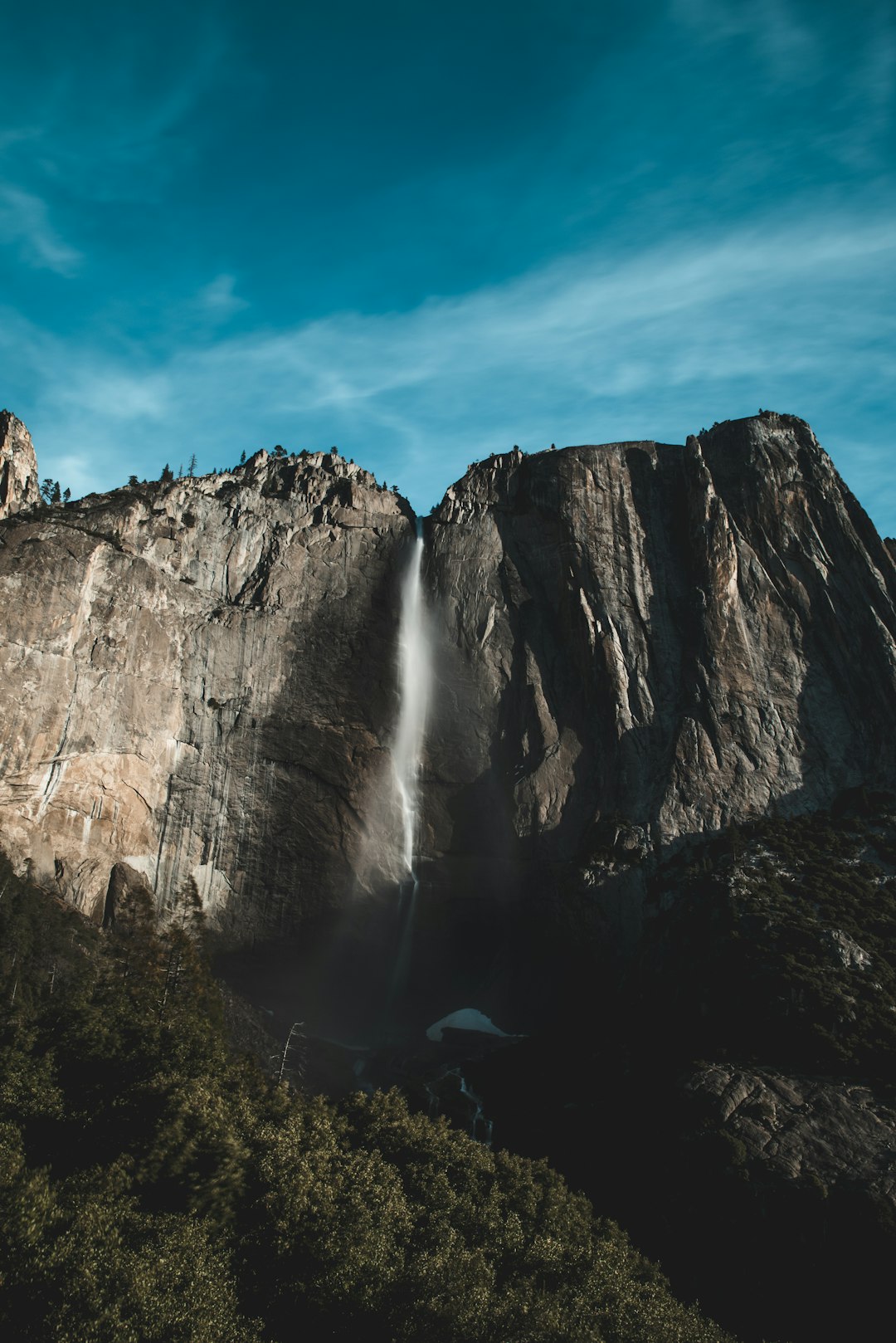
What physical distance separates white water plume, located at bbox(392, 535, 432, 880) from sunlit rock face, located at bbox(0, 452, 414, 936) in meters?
0.83

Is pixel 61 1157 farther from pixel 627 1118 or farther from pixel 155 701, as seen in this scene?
pixel 155 701

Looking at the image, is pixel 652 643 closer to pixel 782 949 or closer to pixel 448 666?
pixel 448 666

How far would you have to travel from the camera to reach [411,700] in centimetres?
6156

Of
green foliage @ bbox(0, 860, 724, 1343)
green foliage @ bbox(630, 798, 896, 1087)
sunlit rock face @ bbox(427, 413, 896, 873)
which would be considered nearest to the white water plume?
sunlit rock face @ bbox(427, 413, 896, 873)

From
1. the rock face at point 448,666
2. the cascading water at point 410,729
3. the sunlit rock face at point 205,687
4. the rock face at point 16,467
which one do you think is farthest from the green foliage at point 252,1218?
the rock face at point 16,467

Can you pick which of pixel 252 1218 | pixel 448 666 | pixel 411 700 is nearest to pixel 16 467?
pixel 411 700

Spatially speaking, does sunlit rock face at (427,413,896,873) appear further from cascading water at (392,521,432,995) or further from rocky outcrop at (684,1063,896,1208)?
rocky outcrop at (684,1063,896,1208)

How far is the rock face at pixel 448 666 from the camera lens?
5303 cm

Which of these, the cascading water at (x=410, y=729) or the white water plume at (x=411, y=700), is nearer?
the cascading water at (x=410, y=729)

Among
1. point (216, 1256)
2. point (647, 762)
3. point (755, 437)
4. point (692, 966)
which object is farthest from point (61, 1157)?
point (755, 437)

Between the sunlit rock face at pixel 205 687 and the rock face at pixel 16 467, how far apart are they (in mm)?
16560

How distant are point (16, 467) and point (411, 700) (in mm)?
38230

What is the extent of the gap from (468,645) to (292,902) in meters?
19.0

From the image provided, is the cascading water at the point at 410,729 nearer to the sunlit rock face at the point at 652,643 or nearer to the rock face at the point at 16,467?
the sunlit rock face at the point at 652,643
